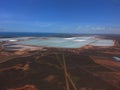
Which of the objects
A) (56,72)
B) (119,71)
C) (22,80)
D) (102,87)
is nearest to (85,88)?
(102,87)

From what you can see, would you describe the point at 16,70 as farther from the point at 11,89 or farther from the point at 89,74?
the point at 89,74

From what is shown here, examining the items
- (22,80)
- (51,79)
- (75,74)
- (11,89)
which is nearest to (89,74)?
(75,74)

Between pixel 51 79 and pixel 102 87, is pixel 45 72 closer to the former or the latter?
pixel 51 79

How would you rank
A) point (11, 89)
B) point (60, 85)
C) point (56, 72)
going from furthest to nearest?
point (56, 72) → point (60, 85) → point (11, 89)

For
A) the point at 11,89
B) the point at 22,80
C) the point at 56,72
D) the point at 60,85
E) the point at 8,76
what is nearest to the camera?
the point at 11,89

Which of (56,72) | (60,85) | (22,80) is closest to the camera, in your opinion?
(60,85)

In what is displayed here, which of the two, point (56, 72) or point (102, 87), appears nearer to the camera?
point (102, 87)

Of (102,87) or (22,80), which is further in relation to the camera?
(22,80)

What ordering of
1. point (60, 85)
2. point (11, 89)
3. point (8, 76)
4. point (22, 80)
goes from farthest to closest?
point (8, 76) → point (22, 80) → point (60, 85) → point (11, 89)
